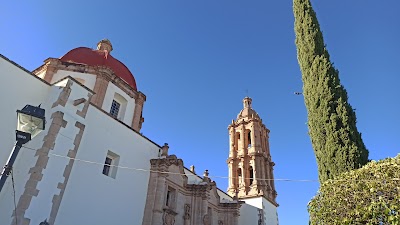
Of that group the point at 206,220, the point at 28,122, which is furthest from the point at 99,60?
the point at 28,122

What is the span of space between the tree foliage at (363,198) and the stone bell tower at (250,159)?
1638cm

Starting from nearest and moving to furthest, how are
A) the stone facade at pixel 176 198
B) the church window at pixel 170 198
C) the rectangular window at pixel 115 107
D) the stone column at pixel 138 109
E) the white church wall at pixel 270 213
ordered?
1. the stone facade at pixel 176 198
2. the church window at pixel 170 198
3. the rectangular window at pixel 115 107
4. the stone column at pixel 138 109
5. the white church wall at pixel 270 213

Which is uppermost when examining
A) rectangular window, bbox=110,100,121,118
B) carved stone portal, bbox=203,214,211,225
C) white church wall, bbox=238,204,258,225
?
rectangular window, bbox=110,100,121,118

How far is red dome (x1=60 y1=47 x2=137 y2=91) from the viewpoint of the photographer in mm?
17500

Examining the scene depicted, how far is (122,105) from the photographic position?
685 inches

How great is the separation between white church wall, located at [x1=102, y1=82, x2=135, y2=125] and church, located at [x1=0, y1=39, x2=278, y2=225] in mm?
58

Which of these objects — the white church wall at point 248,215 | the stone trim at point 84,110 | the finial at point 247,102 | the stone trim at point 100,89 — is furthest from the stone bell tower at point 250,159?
the stone trim at point 84,110

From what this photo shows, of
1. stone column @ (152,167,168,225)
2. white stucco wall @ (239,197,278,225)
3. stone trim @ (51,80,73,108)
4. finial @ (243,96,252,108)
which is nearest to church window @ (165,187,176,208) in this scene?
stone column @ (152,167,168,225)

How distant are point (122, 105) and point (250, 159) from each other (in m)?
14.3

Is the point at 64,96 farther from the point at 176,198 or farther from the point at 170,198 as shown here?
the point at 176,198

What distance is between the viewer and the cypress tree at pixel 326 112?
971cm

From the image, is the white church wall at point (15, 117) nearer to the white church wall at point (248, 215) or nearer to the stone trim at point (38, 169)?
the stone trim at point (38, 169)

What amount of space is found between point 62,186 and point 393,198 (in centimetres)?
958

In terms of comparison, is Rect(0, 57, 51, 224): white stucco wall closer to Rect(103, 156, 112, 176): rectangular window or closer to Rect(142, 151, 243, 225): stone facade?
Rect(103, 156, 112, 176): rectangular window
